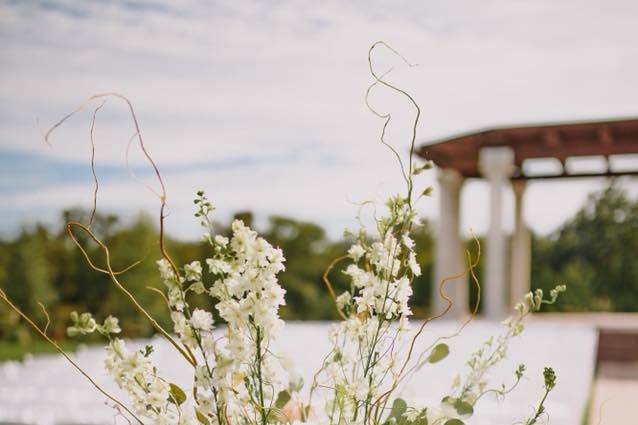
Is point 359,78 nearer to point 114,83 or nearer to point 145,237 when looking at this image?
point 114,83

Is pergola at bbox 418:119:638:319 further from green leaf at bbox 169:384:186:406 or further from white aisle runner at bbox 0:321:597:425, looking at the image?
green leaf at bbox 169:384:186:406

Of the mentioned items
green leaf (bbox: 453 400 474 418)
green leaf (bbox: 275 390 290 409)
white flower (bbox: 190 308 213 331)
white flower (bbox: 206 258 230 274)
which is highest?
white flower (bbox: 206 258 230 274)

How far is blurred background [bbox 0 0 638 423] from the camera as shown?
7680mm

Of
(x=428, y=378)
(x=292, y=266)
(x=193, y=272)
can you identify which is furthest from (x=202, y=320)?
(x=292, y=266)

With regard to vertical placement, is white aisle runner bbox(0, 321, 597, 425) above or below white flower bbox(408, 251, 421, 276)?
below

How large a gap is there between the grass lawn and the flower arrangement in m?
10.4

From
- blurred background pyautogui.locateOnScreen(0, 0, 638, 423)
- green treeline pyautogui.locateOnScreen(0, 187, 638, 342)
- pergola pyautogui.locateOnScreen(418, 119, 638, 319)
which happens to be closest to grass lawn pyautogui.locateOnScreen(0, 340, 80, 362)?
blurred background pyautogui.locateOnScreen(0, 0, 638, 423)

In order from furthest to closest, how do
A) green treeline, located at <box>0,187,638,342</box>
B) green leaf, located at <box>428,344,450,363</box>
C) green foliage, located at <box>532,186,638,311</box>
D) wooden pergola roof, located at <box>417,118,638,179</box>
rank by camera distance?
green foliage, located at <box>532,186,638,311</box> < green treeline, located at <box>0,187,638,342</box> < wooden pergola roof, located at <box>417,118,638,179</box> < green leaf, located at <box>428,344,450,363</box>

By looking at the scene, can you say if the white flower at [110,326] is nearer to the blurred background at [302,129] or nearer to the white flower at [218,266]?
the white flower at [218,266]

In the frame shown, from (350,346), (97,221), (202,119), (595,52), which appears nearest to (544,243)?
(595,52)

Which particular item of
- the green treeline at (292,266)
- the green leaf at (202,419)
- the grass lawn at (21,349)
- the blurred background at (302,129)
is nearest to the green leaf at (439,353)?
the green leaf at (202,419)

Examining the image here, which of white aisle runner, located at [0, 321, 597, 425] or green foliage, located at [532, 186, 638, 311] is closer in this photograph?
white aisle runner, located at [0, 321, 597, 425]

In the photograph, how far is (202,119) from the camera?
40.3 feet

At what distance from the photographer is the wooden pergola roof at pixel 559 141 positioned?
23.3 ft
